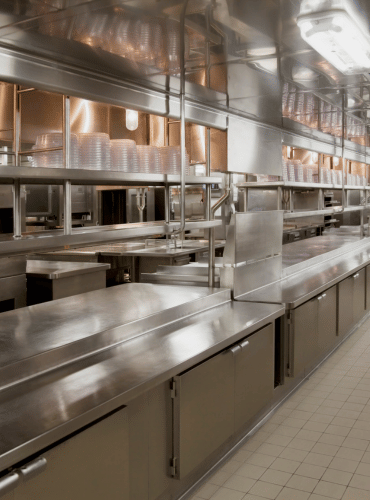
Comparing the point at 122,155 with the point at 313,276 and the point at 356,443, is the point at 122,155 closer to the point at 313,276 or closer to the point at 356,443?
the point at 356,443

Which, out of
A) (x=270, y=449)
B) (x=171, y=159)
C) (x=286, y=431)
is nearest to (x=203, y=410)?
(x=270, y=449)

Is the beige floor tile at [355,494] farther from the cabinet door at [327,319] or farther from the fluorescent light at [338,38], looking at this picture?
the fluorescent light at [338,38]

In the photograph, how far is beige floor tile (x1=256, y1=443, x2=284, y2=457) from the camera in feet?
9.99

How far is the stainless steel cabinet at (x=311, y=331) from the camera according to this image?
371 centimetres

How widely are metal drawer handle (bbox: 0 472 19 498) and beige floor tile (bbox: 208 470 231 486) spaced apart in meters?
1.44

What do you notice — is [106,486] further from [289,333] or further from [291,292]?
[291,292]

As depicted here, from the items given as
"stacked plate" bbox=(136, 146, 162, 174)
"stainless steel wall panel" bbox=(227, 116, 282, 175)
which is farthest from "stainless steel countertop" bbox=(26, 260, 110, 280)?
"stacked plate" bbox=(136, 146, 162, 174)

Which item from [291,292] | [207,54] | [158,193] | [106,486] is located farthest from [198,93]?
[158,193]

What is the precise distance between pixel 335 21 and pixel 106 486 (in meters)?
2.05

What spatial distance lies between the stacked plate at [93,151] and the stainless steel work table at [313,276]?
1.59 metres

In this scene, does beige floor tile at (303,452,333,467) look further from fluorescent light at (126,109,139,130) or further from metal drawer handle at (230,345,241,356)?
fluorescent light at (126,109,139,130)

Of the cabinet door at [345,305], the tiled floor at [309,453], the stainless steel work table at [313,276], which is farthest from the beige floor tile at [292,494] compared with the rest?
the cabinet door at [345,305]

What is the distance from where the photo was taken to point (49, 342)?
240cm

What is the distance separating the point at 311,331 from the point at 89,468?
254 cm
